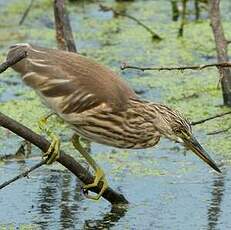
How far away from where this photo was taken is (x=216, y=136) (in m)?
7.21

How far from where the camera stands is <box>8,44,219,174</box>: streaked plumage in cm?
541

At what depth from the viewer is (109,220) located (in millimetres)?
5660

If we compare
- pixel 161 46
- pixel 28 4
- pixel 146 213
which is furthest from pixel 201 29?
pixel 146 213

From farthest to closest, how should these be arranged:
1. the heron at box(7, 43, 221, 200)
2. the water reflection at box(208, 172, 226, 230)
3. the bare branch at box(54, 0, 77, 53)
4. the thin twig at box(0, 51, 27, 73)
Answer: the bare branch at box(54, 0, 77, 53)
the water reflection at box(208, 172, 226, 230)
the heron at box(7, 43, 221, 200)
the thin twig at box(0, 51, 27, 73)

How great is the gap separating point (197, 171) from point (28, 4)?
5331 mm

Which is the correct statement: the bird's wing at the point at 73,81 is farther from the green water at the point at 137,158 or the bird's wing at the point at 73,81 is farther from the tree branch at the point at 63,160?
the green water at the point at 137,158

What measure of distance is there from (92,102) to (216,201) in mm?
1005

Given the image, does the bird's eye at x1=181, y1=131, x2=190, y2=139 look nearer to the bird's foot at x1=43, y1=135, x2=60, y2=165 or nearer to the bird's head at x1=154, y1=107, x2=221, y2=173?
the bird's head at x1=154, y1=107, x2=221, y2=173

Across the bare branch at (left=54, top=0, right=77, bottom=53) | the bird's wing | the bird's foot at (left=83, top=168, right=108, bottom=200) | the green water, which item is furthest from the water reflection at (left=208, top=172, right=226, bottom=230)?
the bare branch at (left=54, top=0, right=77, bottom=53)

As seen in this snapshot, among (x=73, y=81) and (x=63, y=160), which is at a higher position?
(x=73, y=81)

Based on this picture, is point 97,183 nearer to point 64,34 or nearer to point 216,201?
point 216,201

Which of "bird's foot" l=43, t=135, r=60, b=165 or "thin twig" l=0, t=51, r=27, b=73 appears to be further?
"bird's foot" l=43, t=135, r=60, b=165

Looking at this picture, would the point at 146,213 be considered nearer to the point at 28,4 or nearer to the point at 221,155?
the point at 221,155

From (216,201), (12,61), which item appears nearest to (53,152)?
(12,61)
